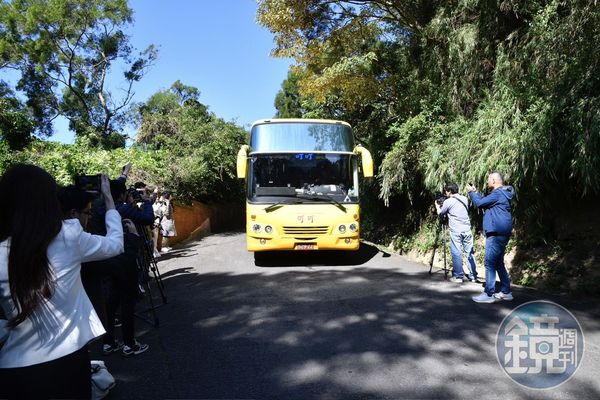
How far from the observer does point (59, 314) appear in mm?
2109

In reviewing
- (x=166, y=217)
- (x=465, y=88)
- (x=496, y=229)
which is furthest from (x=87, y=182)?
(x=166, y=217)

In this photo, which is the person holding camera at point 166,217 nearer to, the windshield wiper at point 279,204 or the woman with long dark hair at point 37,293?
the windshield wiper at point 279,204

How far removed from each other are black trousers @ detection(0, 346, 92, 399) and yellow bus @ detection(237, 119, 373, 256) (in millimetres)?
6599

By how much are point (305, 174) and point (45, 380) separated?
7605 mm

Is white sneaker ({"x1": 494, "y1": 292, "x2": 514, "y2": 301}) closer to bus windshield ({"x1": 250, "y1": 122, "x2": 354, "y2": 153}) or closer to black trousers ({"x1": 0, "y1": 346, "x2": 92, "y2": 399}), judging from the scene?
bus windshield ({"x1": 250, "y1": 122, "x2": 354, "y2": 153})

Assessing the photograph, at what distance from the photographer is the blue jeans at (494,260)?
578cm

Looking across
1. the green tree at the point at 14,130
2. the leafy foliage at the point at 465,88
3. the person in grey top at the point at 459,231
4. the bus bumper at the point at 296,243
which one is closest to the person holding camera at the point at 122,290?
the bus bumper at the point at 296,243

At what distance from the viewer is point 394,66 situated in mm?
15094

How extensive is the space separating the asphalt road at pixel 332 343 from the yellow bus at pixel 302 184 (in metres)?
1.05

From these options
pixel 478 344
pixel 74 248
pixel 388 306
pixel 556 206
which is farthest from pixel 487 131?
pixel 74 248

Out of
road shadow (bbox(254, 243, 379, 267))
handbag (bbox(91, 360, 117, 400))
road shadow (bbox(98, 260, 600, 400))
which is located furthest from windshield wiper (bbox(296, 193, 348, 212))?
handbag (bbox(91, 360, 117, 400))

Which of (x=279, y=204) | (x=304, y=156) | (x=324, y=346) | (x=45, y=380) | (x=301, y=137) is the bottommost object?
(x=324, y=346)

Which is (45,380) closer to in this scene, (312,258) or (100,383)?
(100,383)

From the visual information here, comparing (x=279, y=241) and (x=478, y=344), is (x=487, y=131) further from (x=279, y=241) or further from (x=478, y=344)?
(x=478, y=344)
